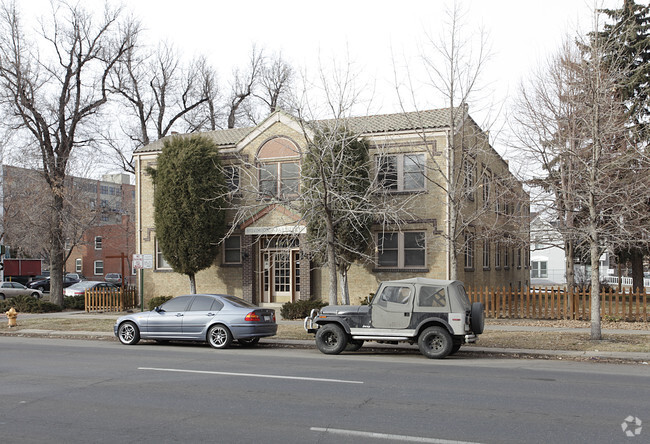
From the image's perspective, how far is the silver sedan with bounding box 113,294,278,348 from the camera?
1516 cm

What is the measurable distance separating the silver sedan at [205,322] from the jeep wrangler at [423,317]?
279cm

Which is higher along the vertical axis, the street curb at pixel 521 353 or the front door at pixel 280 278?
the front door at pixel 280 278

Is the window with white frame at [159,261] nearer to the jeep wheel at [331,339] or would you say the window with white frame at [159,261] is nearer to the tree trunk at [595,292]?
the jeep wheel at [331,339]

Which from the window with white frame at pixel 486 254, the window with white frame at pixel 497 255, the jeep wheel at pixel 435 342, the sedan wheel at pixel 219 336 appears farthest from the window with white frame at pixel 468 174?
the window with white frame at pixel 497 255

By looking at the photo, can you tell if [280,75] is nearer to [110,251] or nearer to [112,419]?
[110,251]

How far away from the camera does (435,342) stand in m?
13.2

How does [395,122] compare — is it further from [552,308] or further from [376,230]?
[552,308]

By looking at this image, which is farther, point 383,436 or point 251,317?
point 251,317

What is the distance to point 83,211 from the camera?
31000 mm

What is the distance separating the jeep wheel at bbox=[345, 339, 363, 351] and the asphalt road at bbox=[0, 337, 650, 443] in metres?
0.58

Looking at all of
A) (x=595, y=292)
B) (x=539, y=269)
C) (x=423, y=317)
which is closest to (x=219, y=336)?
(x=423, y=317)

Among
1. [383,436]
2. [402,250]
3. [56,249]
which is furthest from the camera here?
[56,249]

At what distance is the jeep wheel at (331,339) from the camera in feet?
45.2

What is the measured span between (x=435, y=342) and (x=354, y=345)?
232 centimetres
